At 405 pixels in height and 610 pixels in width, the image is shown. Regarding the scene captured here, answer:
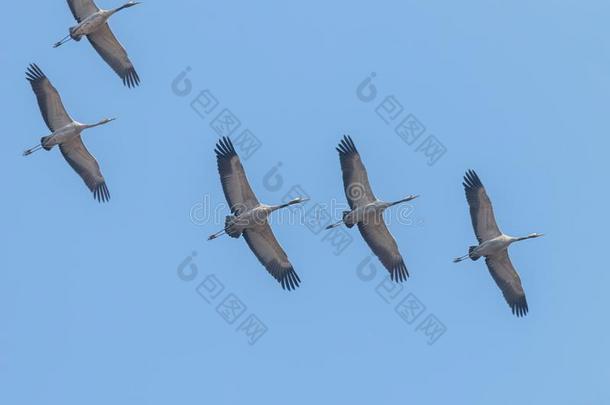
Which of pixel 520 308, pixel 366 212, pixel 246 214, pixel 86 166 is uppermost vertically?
pixel 86 166

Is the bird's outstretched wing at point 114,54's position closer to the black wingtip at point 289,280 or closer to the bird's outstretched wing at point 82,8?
the bird's outstretched wing at point 82,8

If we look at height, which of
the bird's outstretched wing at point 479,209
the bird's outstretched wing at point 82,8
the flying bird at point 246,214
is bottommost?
the bird's outstretched wing at point 479,209

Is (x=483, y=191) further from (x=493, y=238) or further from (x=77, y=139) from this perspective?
(x=77, y=139)

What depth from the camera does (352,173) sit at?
4984 cm

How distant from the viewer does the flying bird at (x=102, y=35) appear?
52250 mm

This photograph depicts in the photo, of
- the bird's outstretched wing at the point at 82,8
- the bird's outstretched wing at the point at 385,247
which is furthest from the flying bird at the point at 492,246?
the bird's outstretched wing at the point at 82,8

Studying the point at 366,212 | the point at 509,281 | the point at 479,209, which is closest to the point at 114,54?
the point at 366,212

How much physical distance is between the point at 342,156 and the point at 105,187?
8.60 m

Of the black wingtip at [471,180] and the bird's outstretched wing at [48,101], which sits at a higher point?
the bird's outstretched wing at [48,101]

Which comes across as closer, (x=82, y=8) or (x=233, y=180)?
(x=233, y=180)

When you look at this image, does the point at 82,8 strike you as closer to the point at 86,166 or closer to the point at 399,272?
the point at 86,166

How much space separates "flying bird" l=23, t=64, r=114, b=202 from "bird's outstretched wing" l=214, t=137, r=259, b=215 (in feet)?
19.4

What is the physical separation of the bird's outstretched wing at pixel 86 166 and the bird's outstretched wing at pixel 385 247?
29.7 feet

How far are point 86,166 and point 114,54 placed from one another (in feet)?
13.5
